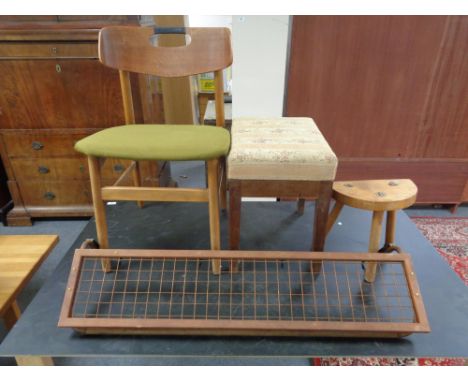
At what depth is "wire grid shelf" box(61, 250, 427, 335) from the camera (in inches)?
31.5

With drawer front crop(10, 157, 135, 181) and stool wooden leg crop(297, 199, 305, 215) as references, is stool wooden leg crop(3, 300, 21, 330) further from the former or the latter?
stool wooden leg crop(297, 199, 305, 215)

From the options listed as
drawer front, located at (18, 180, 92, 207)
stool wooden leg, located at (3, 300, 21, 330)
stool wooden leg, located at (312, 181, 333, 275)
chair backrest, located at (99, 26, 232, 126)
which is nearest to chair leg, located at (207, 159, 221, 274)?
stool wooden leg, located at (312, 181, 333, 275)

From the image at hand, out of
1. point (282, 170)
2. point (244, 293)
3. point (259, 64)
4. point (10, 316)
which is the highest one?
point (259, 64)

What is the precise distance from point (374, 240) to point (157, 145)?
2.24 ft

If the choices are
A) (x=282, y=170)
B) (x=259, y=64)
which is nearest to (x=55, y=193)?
(x=259, y=64)

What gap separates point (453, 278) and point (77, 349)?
1133 millimetres

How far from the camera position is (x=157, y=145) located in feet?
2.74

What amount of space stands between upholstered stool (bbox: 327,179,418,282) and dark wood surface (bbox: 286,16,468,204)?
85 centimetres

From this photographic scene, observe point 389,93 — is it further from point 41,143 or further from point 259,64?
point 41,143

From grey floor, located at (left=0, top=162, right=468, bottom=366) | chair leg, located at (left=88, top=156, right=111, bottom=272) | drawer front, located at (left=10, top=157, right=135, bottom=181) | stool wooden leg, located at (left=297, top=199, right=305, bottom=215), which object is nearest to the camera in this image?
chair leg, located at (left=88, top=156, right=111, bottom=272)

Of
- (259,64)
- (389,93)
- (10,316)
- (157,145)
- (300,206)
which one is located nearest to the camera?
(157,145)

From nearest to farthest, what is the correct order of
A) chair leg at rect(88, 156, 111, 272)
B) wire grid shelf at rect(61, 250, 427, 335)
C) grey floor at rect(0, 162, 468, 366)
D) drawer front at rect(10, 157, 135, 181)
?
wire grid shelf at rect(61, 250, 427, 335), chair leg at rect(88, 156, 111, 272), grey floor at rect(0, 162, 468, 366), drawer front at rect(10, 157, 135, 181)

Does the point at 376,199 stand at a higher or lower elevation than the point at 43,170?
higher

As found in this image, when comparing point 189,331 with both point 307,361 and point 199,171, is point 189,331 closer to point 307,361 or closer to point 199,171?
point 307,361
